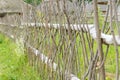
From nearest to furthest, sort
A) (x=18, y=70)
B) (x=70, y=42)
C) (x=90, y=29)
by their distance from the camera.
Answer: (x=90, y=29)
(x=70, y=42)
(x=18, y=70)

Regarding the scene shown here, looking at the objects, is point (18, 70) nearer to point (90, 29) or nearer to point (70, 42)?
point (70, 42)

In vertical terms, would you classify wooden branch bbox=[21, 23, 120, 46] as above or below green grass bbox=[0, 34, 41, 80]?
above

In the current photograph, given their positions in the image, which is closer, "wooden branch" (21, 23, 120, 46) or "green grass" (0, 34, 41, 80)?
"wooden branch" (21, 23, 120, 46)

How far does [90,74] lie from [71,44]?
0.72 meters

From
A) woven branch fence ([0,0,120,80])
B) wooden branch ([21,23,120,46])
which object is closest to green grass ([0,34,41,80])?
woven branch fence ([0,0,120,80])

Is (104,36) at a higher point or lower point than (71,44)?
higher

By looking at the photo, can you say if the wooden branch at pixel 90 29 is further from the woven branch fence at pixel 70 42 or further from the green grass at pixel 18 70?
the green grass at pixel 18 70

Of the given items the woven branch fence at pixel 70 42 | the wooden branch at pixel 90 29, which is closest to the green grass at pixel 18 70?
the woven branch fence at pixel 70 42

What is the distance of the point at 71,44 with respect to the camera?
286 centimetres

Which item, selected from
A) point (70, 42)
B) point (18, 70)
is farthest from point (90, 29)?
point (18, 70)

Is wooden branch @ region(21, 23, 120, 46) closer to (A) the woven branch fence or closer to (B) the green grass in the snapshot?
(A) the woven branch fence

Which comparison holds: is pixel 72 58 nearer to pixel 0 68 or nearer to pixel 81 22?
pixel 81 22

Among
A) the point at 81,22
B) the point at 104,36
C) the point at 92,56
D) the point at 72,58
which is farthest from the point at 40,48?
the point at 104,36

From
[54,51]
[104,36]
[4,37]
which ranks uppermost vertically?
[104,36]
